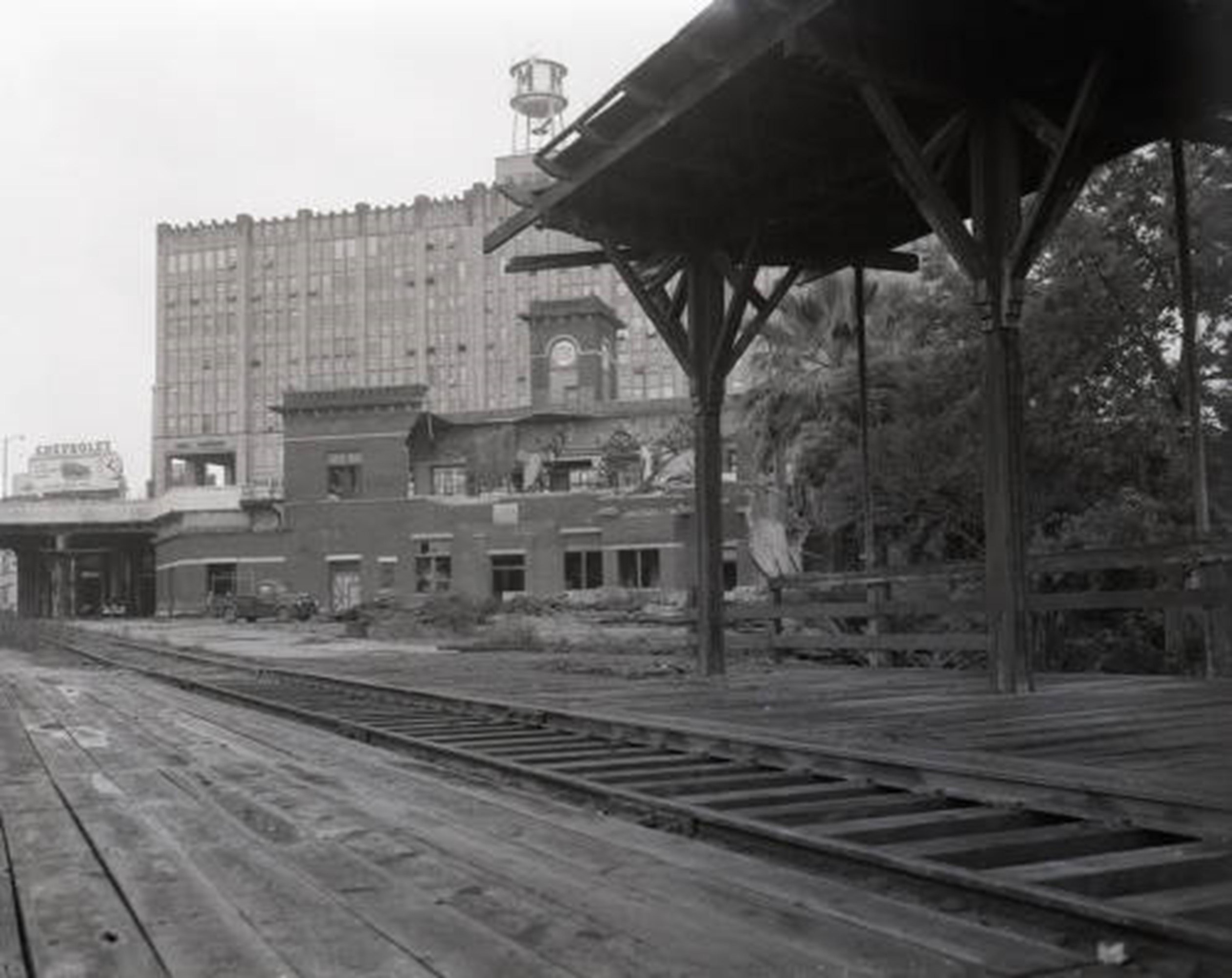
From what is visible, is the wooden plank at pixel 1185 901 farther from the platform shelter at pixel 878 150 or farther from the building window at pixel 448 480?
the building window at pixel 448 480

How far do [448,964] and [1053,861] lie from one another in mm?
2470

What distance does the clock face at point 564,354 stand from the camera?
6812 centimetres

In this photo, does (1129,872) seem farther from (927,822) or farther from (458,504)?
(458,504)

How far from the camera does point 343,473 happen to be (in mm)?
61094

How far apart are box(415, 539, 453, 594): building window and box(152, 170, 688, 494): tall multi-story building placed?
65206 millimetres

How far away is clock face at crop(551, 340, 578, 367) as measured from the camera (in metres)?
68.1

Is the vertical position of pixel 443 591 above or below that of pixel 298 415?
below

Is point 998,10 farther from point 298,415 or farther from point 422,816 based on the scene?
point 298,415

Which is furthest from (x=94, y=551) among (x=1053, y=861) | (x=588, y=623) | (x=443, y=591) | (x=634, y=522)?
(x=1053, y=861)

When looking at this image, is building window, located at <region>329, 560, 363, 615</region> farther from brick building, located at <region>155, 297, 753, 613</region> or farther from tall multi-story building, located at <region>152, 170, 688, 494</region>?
tall multi-story building, located at <region>152, 170, 688, 494</region>

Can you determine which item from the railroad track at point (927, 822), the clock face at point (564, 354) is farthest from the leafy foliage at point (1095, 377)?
the clock face at point (564, 354)

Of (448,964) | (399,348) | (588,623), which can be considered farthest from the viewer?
(399,348)

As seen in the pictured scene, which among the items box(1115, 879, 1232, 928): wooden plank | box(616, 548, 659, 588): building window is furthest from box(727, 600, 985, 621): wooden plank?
box(616, 548, 659, 588): building window

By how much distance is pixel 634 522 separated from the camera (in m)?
54.6
